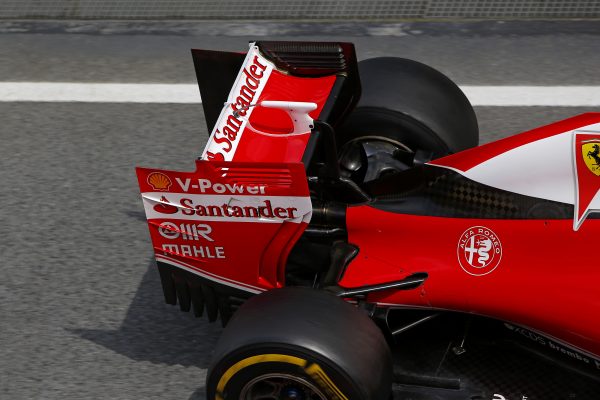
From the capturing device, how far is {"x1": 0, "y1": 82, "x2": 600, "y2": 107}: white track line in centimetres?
602

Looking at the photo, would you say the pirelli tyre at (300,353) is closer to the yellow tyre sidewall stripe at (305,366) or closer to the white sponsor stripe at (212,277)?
the yellow tyre sidewall stripe at (305,366)

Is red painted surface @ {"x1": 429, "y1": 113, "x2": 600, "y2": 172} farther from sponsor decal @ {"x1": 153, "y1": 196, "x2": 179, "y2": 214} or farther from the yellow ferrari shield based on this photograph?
sponsor decal @ {"x1": 153, "y1": 196, "x2": 179, "y2": 214}

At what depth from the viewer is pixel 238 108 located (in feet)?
13.2

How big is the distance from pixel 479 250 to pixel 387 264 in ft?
1.07

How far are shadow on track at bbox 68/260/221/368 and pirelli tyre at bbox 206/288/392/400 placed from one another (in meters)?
0.71

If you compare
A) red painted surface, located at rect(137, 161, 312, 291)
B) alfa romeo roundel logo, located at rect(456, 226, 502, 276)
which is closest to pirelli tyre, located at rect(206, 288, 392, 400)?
red painted surface, located at rect(137, 161, 312, 291)

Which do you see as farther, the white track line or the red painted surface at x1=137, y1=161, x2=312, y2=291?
the white track line

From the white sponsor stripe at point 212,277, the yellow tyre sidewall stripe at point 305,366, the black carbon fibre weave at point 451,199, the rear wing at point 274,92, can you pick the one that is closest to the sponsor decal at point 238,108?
the rear wing at point 274,92

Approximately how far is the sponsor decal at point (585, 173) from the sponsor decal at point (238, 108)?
3.81 feet

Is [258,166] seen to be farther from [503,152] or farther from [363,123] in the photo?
[363,123]

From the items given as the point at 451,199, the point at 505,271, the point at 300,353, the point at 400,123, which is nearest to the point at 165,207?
the point at 300,353

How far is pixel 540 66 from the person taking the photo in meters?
6.46

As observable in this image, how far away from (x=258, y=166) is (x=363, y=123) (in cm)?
109

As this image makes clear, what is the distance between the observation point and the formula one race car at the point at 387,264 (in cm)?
328
